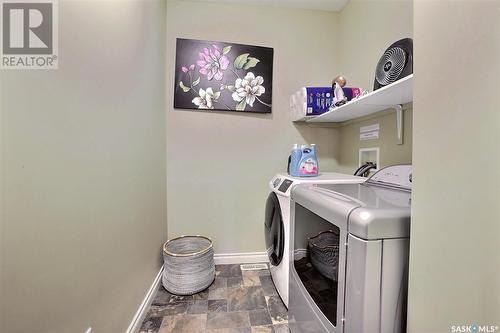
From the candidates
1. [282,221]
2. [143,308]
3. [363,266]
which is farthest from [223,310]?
[363,266]

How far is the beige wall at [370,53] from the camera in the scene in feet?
4.09

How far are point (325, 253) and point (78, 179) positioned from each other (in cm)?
108

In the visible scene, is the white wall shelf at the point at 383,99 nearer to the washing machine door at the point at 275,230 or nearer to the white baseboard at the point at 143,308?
the washing machine door at the point at 275,230

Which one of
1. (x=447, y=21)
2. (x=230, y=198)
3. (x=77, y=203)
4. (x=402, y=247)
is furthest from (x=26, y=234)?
(x=230, y=198)

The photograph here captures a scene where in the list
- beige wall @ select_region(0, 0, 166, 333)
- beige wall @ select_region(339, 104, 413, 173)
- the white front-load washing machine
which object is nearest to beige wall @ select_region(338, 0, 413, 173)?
beige wall @ select_region(339, 104, 413, 173)

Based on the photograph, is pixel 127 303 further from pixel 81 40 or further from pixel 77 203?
pixel 81 40

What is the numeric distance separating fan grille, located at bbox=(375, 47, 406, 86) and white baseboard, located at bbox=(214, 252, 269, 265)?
70.0 inches

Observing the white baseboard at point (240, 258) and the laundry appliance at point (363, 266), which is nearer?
the laundry appliance at point (363, 266)

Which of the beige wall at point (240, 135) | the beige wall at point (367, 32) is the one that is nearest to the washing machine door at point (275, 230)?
the beige wall at point (240, 135)

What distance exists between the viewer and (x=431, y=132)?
0.49 meters

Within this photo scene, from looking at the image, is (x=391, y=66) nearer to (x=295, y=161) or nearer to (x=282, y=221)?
(x=295, y=161)

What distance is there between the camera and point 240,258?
199 cm

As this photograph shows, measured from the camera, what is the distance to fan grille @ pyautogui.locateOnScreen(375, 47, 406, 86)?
1.04m

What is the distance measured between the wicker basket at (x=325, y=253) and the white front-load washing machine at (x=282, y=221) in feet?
0.89
